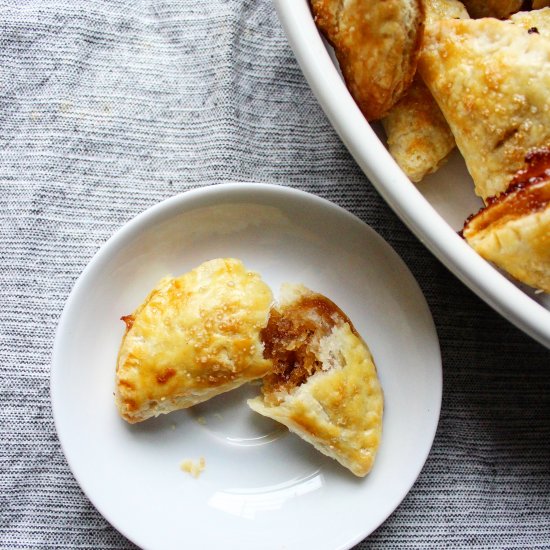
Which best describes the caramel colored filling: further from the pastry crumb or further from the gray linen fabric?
the pastry crumb

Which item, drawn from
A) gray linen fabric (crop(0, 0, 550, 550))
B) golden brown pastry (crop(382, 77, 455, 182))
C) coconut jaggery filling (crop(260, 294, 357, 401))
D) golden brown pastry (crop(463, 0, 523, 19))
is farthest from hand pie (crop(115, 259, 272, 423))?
golden brown pastry (crop(463, 0, 523, 19))

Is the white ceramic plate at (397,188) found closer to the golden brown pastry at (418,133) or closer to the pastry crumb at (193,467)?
Result: the golden brown pastry at (418,133)

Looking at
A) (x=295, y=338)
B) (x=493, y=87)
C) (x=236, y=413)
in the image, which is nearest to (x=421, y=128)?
(x=493, y=87)

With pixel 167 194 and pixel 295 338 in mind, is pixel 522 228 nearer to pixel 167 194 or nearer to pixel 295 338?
pixel 295 338

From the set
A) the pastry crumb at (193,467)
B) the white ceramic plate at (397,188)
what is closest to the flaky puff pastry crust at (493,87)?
the white ceramic plate at (397,188)

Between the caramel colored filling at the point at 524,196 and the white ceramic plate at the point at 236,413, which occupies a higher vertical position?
the caramel colored filling at the point at 524,196

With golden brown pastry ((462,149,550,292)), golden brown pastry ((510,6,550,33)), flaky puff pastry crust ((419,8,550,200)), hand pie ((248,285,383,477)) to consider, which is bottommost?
hand pie ((248,285,383,477))

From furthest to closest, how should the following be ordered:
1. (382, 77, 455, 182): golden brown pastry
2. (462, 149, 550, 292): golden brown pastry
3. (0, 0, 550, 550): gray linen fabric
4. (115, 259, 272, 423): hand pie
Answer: (0, 0, 550, 550): gray linen fabric
(115, 259, 272, 423): hand pie
(382, 77, 455, 182): golden brown pastry
(462, 149, 550, 292): golden brown pastry

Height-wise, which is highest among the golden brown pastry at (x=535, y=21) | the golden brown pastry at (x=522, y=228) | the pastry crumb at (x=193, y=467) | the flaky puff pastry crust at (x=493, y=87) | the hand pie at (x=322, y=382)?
the golden brown pastry at (x=535, y=21)
